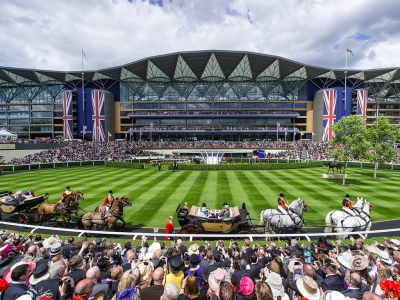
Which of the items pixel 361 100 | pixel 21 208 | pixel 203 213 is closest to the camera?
pixel 203 213

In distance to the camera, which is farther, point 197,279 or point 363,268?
point 197,279

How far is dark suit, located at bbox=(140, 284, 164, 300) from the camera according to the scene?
11.7 feet

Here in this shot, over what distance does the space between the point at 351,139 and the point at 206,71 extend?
5536 cm

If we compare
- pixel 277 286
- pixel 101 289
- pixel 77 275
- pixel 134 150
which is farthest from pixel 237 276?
pixel 134 150

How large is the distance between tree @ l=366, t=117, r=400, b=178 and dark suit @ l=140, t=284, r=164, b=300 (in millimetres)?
29505

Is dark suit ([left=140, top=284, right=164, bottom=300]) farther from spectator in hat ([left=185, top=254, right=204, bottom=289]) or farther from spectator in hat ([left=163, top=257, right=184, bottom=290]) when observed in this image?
spectator in hat ([left=185, top=254, right=204, bottom=289])

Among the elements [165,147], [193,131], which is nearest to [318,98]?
[193,131]

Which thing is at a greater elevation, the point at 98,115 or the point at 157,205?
the point at 98,115

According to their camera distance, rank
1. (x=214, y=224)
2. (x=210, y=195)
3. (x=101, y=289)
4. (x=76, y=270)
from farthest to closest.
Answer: (x=210, y=195)
(x=214, y=224)
(x=76, y=270)
(x=101, y=289)

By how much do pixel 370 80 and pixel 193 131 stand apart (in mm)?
61853

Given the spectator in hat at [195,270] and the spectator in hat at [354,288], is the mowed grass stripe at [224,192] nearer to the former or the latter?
the spectator in hat at [195,270]

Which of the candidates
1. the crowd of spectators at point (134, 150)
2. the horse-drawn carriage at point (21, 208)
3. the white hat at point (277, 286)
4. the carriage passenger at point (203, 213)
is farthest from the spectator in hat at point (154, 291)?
the crowd of spectators at point (134, 150)

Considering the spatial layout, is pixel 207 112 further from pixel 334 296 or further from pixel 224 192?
pixel 334 296

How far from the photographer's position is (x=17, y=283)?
3.76 meters
